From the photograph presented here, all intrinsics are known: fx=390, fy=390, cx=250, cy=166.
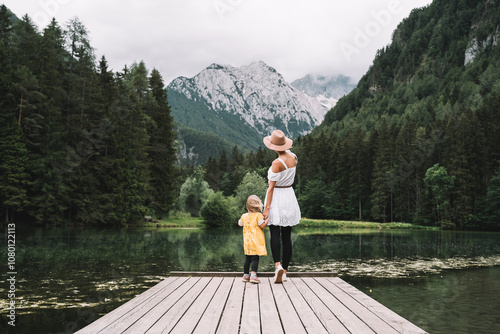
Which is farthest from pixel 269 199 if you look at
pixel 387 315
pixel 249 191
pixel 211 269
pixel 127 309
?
pixel 249 191

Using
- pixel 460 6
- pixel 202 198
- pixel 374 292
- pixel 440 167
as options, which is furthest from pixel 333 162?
pixel 460 6

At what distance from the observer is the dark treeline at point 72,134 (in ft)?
123

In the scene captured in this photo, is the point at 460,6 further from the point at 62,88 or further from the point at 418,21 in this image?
the point at 62,88

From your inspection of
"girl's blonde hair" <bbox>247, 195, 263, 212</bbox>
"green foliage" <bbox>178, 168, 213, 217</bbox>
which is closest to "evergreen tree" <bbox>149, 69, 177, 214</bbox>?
"green foliage" <bbox>178, 168, 213, 217</bbox>

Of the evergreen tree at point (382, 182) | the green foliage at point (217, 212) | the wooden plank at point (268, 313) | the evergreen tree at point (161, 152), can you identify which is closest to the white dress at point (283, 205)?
the wooden plank at point (268, 313)

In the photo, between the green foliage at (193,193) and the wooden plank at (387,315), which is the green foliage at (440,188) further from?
the wooden plank at (387,315)

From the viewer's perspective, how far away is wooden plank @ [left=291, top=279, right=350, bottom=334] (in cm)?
401

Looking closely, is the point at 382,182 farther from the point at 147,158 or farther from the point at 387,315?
the point at 387,315

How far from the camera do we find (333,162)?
84250 millimetres

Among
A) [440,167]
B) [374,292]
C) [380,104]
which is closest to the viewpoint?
[374,292]

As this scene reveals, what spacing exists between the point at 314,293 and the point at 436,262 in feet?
47.1

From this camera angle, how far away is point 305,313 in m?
4.62

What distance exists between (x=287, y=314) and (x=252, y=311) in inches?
16.9

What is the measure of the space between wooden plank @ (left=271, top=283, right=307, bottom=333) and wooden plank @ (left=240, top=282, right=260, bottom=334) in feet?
0.91
